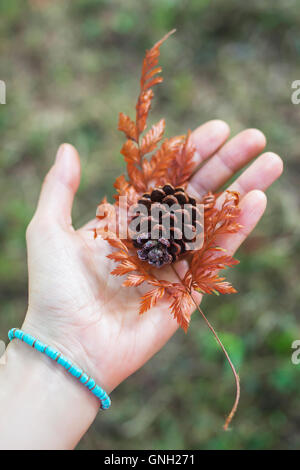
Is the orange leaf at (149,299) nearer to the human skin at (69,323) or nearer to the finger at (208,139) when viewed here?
the human skin at (69,323)

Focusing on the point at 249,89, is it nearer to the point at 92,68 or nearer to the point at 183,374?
the point at 92,68

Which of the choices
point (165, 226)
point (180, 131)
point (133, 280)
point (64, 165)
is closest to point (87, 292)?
point (133, 280)

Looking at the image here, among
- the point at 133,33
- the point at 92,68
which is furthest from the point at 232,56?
the point at 92,68

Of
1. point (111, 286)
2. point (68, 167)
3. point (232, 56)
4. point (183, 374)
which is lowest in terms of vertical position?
point (183, 374)

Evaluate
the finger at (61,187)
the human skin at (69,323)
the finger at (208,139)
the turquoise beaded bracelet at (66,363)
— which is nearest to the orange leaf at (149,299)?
the human skin at (69,323)

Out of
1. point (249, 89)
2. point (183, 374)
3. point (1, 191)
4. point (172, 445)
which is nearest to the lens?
point (172, 445)
